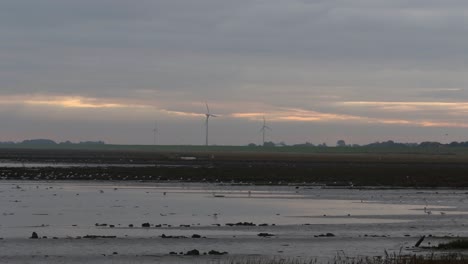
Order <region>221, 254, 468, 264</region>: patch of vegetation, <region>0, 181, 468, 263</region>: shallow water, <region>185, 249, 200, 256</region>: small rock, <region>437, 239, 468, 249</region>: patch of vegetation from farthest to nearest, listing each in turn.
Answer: <region>0, 181, 468, 263</region>: shallow water → <region>437, 239, 468, 249</region>: patch of vegetation → <region>185, 249, 200, 256</region>: small rock → <region>221, 254, 468, 264</region>: patch of vegetation

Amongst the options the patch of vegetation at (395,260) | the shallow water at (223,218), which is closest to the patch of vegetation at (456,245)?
the shallow water at (223,218)

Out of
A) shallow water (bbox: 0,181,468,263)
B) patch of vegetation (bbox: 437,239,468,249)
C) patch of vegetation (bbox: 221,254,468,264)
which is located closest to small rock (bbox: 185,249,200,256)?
shallow water (bbox: 0,181,468,263)

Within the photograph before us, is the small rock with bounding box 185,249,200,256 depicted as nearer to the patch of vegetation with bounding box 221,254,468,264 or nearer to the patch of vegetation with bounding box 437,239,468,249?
the patch of vegetation with bounding box 221,254,468,264

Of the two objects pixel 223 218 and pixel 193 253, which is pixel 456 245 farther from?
pixel 223 218

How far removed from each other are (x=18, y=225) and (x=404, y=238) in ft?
47.7

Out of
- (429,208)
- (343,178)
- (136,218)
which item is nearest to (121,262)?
(136,218)

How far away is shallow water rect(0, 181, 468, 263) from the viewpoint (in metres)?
28.0

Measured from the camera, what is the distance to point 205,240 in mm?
29484

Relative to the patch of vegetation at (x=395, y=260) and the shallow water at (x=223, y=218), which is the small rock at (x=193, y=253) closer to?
the shallow water at (x=223, y=218)

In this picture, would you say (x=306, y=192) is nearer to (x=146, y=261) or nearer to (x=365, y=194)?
(x=365, y=194)

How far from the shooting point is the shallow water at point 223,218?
2803 cm

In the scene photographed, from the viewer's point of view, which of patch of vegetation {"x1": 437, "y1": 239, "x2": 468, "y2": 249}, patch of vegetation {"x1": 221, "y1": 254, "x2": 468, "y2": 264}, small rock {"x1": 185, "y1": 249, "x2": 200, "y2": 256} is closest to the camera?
patch of vegetation {"x1": 221, "y1": 254, "x2": 468, "y2": 264}

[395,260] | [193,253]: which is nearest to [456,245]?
[395,260]

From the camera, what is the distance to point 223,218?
3794 cm
